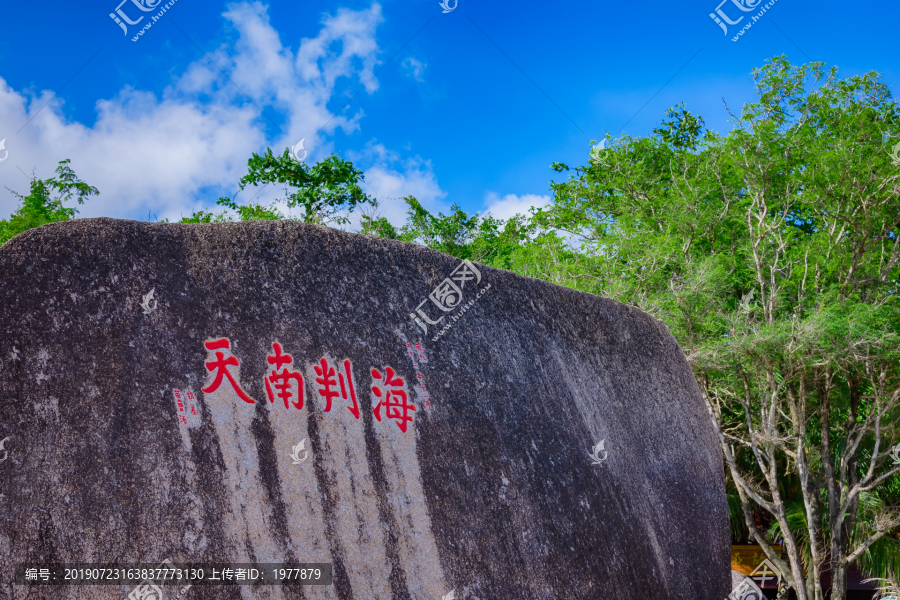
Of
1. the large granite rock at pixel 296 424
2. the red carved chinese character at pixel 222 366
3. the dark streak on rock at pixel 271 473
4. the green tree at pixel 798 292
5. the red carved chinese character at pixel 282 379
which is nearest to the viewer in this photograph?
the large granite rock at pixel 296 424

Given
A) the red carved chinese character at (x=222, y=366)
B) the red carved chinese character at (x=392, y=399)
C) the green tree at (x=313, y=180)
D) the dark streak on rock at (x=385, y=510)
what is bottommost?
the dark streak on rock at (x=385, y=510)

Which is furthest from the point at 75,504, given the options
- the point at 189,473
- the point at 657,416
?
the point at 657,416

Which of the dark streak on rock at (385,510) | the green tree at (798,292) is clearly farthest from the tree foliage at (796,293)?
the dark streak on rock at (385,510)

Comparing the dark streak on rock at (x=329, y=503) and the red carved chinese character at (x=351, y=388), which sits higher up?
the red carved chinese character at (x=351, y=388)

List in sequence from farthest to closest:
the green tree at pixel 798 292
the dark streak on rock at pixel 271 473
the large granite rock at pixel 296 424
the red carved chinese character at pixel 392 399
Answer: the green tree at pixel 798 292, the red carved chinese character at pixel 392 399, the dark streak on rock at pixel 271 473, the large granite rock at pixel 296 424

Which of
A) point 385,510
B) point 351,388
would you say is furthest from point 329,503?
point 351,388

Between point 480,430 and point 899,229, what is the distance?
34.8ft

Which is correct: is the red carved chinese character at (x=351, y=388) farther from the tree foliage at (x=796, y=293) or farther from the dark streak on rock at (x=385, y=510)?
the tree foliage at (x=796, y=293)

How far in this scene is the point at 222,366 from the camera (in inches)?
137

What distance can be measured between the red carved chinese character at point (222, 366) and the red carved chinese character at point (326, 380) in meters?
0.38

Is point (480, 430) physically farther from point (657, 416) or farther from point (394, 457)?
point (657, 416)

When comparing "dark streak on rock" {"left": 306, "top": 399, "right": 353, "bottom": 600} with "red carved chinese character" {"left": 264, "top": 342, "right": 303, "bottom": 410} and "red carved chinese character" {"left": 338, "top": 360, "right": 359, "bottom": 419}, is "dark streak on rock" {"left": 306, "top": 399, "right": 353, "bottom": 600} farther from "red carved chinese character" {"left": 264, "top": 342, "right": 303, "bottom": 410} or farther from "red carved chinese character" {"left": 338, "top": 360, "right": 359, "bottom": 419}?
"red carved chinese character" {"left": 338, "top": 360, "right": 359, "bottom": 419}

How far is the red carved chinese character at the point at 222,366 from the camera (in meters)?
3.45

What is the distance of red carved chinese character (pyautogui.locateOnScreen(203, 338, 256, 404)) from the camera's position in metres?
3.45
